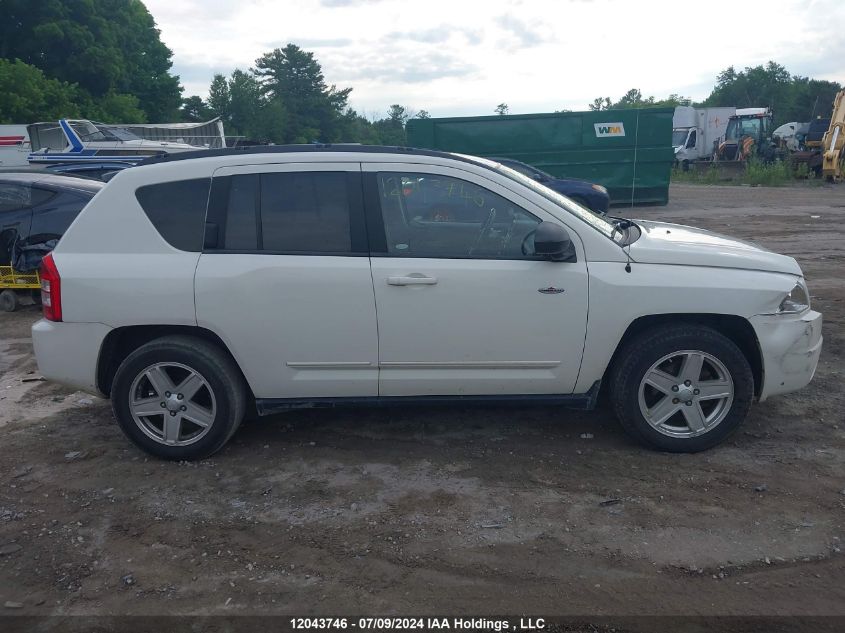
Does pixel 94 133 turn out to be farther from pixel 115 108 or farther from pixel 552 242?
pixel 115 108

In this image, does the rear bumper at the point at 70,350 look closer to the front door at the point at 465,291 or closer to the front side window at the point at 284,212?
the front side window at the point at 284,212

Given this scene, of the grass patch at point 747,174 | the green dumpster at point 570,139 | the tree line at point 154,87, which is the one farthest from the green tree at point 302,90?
the green dumpster at point 570,139

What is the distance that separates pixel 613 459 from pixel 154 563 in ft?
8.75

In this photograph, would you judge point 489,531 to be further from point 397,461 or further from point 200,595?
point 200,595

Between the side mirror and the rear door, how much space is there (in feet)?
3.34

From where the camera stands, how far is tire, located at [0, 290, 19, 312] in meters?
9.39

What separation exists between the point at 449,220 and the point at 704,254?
5.15 feet

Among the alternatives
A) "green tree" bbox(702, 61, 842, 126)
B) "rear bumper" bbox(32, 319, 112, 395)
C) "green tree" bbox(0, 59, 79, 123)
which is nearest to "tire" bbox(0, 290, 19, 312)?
"rear bumper" bbox(32, 319, 112, 395)

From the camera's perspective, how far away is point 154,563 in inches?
145

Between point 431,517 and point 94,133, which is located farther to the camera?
point 94,133

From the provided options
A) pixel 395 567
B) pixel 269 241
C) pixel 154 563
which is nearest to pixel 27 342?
pixel 269 241

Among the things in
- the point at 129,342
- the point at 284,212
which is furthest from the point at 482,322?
the point at 129,342

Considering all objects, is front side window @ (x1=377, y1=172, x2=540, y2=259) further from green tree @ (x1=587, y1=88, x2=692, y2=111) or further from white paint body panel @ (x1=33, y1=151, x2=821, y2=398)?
green tree @ (x1=587, y1=88, x2=692, y2=111)

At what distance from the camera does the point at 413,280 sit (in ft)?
14.5
